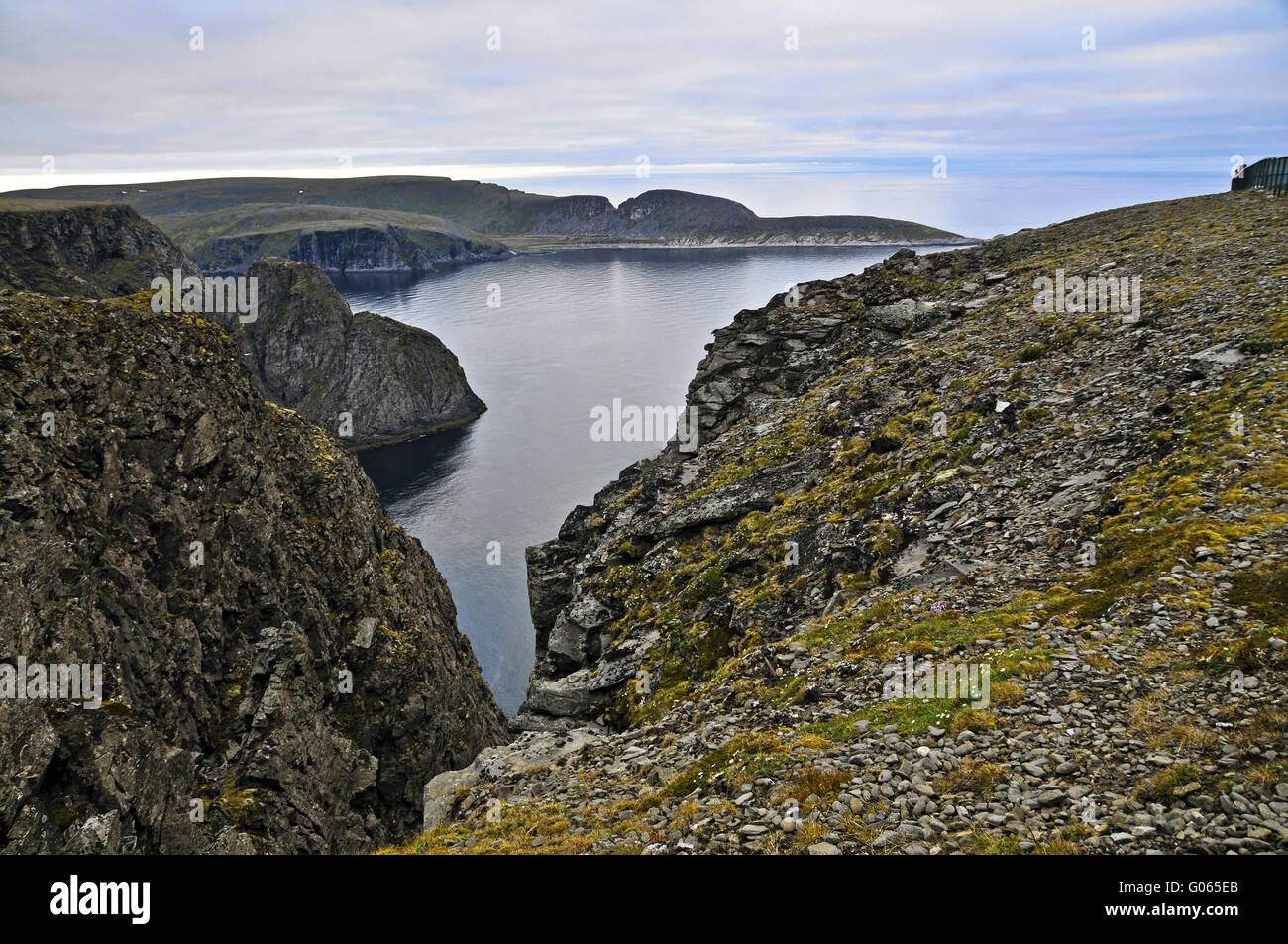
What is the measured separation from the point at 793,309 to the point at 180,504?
46.5 meters

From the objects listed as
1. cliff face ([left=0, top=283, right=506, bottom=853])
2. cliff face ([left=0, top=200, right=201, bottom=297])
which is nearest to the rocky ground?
cliff face ([left=0, top=283, right=506, bottom=853])

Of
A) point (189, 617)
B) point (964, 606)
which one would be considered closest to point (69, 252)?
point (189, 617)

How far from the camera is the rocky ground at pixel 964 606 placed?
12.0 metres

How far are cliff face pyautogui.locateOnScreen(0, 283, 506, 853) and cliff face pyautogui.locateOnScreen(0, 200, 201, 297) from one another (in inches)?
4710

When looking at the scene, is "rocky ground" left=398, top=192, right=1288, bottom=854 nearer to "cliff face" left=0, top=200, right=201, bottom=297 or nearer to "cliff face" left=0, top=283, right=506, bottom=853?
"cliff face" left=0, top=283, right=506, bottom=853

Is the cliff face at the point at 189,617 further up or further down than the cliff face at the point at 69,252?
further down

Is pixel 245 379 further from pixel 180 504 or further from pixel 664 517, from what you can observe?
pixel 664 517

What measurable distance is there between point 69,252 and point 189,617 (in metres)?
195

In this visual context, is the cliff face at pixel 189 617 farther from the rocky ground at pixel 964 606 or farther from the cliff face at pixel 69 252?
the cliff face at pixel 69 252

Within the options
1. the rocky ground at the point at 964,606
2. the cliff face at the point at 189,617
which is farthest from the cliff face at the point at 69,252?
the rocky ground at the point at 964,606

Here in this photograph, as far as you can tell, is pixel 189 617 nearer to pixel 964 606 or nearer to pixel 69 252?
pixel 964 606

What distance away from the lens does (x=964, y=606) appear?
19234 mm

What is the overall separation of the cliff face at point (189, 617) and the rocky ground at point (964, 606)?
15825mm
